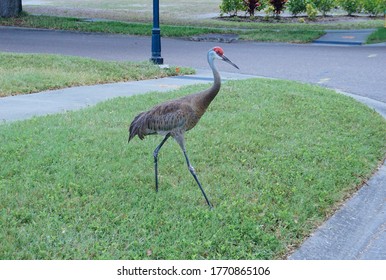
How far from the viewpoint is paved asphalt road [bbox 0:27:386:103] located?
13.6m

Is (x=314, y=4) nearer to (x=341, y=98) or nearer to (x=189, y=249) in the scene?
(x=341, y=98)

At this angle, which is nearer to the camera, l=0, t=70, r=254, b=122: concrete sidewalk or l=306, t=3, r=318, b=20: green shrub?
l=0, t=70, r=254, b=122: concrete sidewalk

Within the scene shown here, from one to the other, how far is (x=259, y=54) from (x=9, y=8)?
452 inches

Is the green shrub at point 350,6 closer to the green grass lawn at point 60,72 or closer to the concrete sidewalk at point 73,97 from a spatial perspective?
the green grass lawn at point 60,72

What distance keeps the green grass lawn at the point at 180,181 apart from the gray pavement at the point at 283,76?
0.76 feet

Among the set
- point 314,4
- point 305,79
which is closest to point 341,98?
point 305,79

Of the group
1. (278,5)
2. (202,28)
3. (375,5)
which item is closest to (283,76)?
(202,28)

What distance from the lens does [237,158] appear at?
22.7 ft

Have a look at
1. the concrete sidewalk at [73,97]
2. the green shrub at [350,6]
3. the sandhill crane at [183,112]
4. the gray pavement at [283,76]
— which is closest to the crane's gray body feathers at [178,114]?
the sandhill crane at [183,112]

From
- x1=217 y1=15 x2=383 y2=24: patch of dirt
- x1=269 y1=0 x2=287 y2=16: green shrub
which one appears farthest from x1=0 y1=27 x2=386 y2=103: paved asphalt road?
x1=269 y1=0 x2=287 y2=16: green shrub

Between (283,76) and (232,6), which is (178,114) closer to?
(283,76)

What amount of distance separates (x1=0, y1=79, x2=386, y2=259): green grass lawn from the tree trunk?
16717 mm

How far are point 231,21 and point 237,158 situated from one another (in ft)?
70.0

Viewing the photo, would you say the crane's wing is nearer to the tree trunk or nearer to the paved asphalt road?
the paved asphalt road
